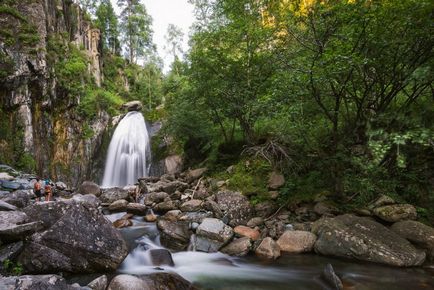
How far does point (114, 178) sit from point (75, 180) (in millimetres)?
2225

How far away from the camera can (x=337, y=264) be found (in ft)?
21.5

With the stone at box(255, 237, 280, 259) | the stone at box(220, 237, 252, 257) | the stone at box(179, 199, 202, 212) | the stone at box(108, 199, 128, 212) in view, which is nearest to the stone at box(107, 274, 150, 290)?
the stone at box(220, 237, 252, 257)

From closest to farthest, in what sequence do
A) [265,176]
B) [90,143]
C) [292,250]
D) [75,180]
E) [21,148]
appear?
[292,250], [265,176], [21,148], [75,180], [90,143]

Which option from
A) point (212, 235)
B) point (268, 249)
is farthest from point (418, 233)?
point (212, 235)

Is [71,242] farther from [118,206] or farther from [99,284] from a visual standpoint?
[118,206]

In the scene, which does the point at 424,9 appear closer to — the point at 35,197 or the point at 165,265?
the point at 165,265

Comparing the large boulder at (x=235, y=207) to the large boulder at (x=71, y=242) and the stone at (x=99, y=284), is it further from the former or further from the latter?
the stone at (x=99, y=284)

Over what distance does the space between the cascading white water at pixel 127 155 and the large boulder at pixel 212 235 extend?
36.2 feet

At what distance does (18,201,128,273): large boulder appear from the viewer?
5.15m

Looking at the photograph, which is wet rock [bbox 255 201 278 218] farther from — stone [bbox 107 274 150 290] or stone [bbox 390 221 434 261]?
stone [bbox 107 274 150 290]

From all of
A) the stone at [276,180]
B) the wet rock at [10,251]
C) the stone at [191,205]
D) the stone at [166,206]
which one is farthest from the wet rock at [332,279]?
the stone at [166,206]

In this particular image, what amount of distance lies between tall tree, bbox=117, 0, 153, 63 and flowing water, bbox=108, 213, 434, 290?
3526 centimetres

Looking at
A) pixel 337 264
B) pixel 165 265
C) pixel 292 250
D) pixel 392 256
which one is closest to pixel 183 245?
pixel 165 265

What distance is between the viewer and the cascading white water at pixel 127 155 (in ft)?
60.6
